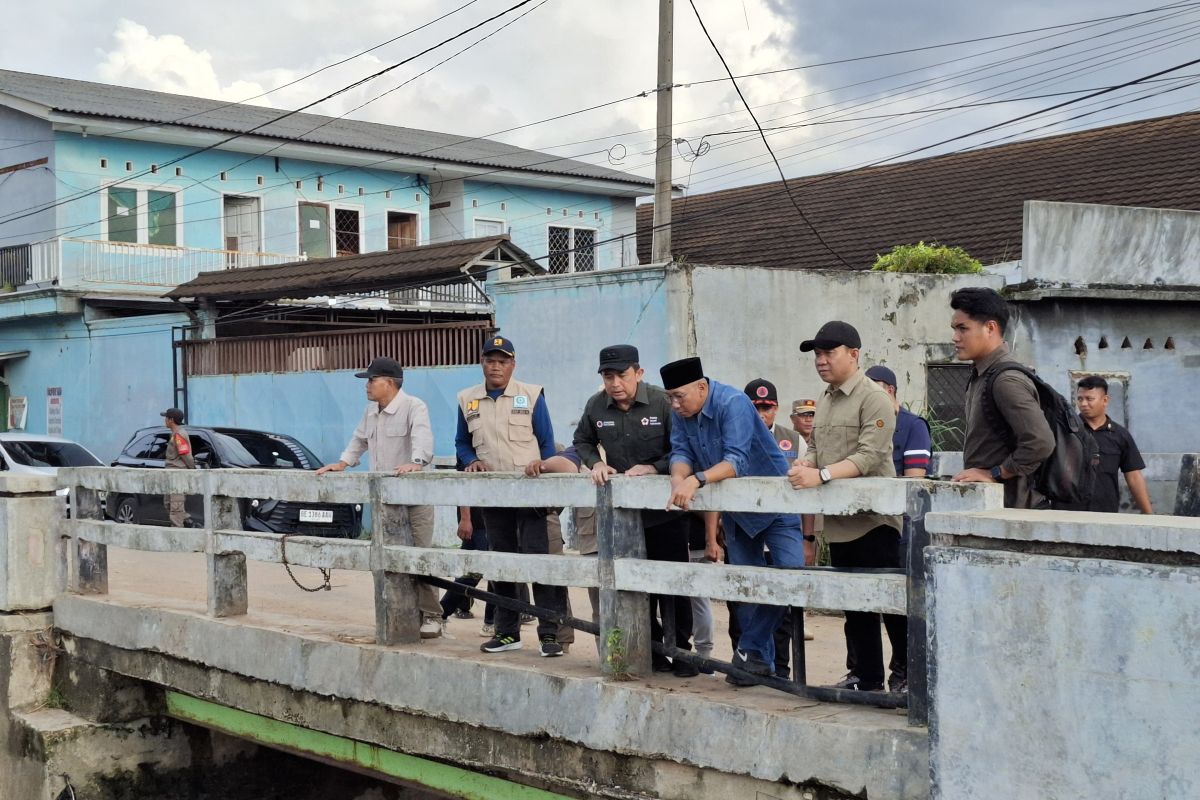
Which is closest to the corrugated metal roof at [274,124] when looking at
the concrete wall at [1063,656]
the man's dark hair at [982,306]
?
the man's dark hair at [982,306]

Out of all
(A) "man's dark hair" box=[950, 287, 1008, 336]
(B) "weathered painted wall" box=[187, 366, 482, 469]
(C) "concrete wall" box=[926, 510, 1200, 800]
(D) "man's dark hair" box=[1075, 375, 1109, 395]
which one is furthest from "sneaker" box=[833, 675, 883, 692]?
(B) "weathered painted wall" box=[187, 366, 482, 469]

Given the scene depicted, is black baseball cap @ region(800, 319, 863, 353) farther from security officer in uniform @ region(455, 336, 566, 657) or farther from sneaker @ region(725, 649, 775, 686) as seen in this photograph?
security officer in uniform @ region(455, 336, 566, 657)

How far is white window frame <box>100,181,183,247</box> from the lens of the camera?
25.1 metres

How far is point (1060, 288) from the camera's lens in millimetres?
12750

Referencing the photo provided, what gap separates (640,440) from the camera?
582cm

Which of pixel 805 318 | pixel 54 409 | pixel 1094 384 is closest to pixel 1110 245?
pixel 805 318

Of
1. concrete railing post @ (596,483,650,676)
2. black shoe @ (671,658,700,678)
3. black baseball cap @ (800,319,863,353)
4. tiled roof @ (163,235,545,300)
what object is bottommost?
black shoe @ (671,658,700,678)

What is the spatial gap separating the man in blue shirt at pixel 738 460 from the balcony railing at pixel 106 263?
20346 mm

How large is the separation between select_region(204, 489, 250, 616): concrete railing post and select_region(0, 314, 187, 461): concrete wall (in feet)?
46.6

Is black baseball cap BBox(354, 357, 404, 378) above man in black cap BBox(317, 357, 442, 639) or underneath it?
above

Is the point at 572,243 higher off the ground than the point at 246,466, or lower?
higher

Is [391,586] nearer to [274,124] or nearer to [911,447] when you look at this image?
[911,447]

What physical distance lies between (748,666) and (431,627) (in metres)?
2.15

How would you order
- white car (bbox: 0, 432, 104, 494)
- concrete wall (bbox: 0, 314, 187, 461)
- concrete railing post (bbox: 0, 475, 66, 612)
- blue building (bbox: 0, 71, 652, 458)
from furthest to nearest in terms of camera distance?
blue building (bbox: 0, 71, 652, 458) → concrete wall (bbox: 0, 314, 187, 461) → white car (bbox: 0, 432, 104, 494) → concrete railing post (bbox: 0, 475, 66, 612)
